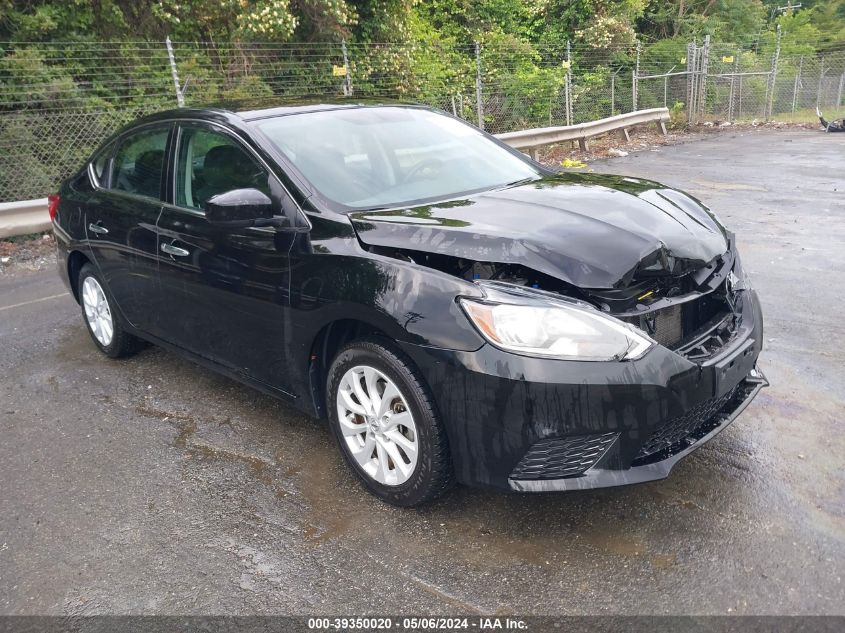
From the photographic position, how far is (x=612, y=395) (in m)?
2.50

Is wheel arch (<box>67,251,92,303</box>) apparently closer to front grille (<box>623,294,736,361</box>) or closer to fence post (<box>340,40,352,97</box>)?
front grille (<box>623,294,736,361</box>)

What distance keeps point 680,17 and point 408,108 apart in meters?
29.3

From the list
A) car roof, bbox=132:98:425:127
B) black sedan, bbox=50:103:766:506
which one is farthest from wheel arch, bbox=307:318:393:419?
car roof, bbox=132:98:425:127

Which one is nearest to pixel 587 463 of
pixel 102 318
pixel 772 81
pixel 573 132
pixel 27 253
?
pixel 102 318

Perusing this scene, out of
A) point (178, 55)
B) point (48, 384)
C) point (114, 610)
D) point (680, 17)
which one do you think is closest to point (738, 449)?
point (114, 610)

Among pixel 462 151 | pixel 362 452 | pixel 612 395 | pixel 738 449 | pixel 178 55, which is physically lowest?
pixel 738 449

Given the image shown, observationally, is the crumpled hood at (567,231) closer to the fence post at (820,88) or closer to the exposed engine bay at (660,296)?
the exposed engine bay at (660,296)

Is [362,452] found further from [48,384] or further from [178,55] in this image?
[178,55]

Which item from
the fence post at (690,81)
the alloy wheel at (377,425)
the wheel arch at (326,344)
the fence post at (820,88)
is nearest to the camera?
the alloy wheel at (377,425)

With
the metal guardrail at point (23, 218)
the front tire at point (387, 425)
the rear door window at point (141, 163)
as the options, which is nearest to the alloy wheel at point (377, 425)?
the front tire at point (387, 425)

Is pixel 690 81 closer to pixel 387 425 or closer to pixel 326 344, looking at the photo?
pixel 326 344

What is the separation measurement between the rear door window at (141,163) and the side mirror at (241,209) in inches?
41.4

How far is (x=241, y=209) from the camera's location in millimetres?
3164

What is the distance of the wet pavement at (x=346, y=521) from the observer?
253 cm
